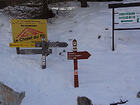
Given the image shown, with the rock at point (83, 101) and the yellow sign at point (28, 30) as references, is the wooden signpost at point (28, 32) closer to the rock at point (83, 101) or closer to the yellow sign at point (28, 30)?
the yellow sign at point (28, 30)

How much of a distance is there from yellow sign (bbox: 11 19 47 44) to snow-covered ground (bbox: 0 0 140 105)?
638 millimetres

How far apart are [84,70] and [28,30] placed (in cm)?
233

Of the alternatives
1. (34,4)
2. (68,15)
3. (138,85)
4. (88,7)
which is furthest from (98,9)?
(138,85)

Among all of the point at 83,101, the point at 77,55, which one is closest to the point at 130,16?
the point at 77,55

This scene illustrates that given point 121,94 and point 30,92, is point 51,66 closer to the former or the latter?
point 30,92

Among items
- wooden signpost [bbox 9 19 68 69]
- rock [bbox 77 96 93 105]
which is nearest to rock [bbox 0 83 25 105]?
rock [bbox 77 96 93 105]

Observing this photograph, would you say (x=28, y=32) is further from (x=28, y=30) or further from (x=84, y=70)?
(x=84, y=70)

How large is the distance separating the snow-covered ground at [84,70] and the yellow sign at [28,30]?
0.64 m

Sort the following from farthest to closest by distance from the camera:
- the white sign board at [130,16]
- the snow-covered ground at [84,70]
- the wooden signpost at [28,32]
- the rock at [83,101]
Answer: the white sign board at [130,16] < the wooden signpost at [28,32] < the snow-covered ground at [84,70] < the rock at [83,101]

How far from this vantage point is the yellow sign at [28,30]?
7468 millimetres

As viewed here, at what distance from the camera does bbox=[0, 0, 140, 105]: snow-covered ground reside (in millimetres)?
5809

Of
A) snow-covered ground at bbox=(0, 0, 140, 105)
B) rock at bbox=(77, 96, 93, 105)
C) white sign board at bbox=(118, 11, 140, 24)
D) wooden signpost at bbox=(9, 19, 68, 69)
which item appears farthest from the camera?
white sign board at bbox=(118, 11, 140, 24)

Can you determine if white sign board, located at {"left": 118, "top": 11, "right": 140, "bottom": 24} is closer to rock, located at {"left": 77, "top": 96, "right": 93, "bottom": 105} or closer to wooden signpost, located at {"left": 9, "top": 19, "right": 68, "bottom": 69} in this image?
wooden signpost, located at {"left": 9, "top": 19, "right": 68, "bottom": 69}

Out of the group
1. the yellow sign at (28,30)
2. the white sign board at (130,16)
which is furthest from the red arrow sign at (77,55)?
the white sign board at (130,16)
